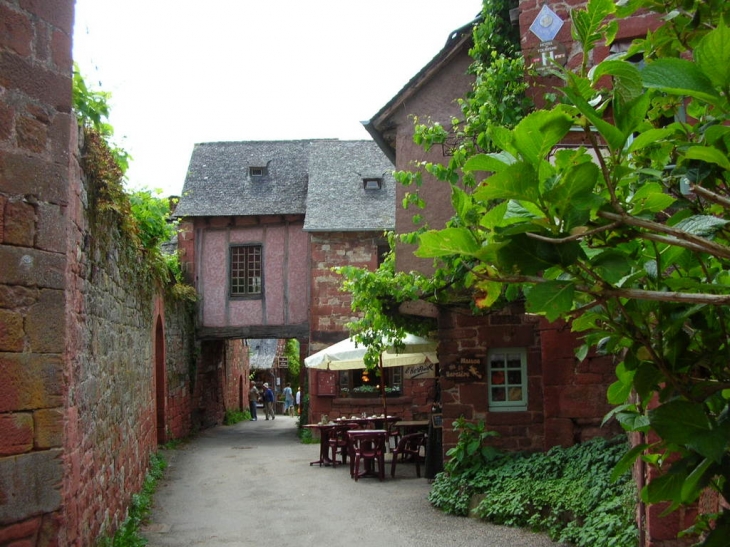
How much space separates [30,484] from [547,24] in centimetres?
749

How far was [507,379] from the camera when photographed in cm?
1059

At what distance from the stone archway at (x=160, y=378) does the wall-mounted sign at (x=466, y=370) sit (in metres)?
6.09

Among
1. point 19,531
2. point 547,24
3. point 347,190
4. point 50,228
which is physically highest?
point 347,190

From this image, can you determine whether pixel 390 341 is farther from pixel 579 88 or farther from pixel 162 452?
pixel 579 88

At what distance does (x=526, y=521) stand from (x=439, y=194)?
4.79 meters

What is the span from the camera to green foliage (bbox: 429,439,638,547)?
6.88m

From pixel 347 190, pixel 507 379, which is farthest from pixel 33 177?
pixel 347 190

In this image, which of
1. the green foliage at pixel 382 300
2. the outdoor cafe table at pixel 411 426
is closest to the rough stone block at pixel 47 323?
the green foliage at pixel 382 300

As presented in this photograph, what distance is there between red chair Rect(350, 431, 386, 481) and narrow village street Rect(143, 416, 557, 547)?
0.59 feet

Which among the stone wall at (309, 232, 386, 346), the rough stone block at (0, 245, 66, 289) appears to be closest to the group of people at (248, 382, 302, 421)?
the stone wall at (309, 232, 386, 346)

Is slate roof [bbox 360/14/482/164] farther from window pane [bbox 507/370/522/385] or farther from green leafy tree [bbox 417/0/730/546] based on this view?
green leafy tree [bbox 417/0/730/546]

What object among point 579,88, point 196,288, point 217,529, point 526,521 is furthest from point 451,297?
point 196,288

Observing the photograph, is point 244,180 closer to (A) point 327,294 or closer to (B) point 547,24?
(A) point 327,294

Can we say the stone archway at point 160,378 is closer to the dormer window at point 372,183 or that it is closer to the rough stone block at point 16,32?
the dormer window at point 372,183
